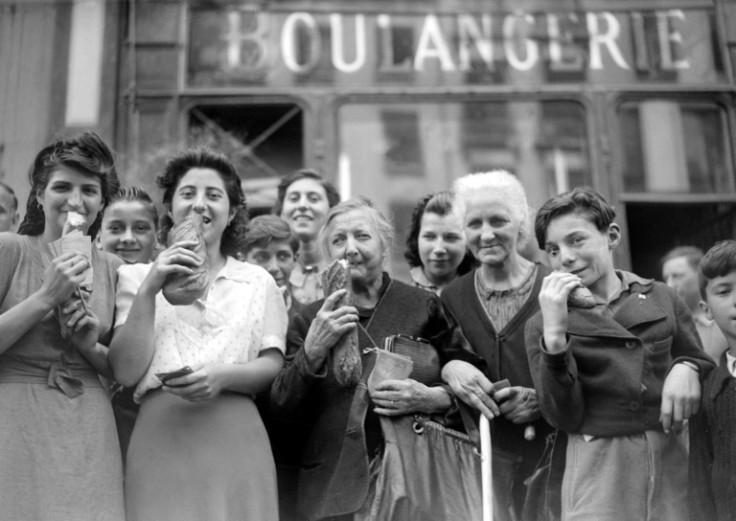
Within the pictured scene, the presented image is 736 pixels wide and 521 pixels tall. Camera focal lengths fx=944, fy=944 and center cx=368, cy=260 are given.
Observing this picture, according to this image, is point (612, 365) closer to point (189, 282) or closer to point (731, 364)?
point (731, 364)

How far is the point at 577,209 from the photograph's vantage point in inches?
135

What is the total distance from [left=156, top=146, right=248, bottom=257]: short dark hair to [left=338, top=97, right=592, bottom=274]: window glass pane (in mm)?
3067

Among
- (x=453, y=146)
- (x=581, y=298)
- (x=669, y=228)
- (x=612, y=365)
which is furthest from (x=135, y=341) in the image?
(x=669, y=228)

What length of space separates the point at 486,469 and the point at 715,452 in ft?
2.54

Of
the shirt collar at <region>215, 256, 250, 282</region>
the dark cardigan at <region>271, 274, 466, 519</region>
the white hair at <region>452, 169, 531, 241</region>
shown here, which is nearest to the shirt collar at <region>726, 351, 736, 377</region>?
the white hair at <region>452, 169, 531, 241</region>

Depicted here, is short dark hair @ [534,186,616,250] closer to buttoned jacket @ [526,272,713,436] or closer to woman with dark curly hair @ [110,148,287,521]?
buttoned jacket @ [526,272,713,436]

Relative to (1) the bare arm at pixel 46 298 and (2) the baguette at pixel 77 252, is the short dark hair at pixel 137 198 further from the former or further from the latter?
(1) the bare arm at pixel 46 298

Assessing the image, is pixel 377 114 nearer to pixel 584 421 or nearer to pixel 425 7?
pixel 425 7

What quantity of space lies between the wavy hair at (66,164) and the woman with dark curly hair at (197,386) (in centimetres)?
31

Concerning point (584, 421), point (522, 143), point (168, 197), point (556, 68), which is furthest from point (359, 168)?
point (584, 421)

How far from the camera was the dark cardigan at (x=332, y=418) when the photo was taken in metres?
3.04

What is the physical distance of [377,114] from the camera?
21.9ft

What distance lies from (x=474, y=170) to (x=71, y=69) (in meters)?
3.02

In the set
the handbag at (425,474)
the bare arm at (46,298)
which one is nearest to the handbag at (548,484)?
the handbag at (425,474)
